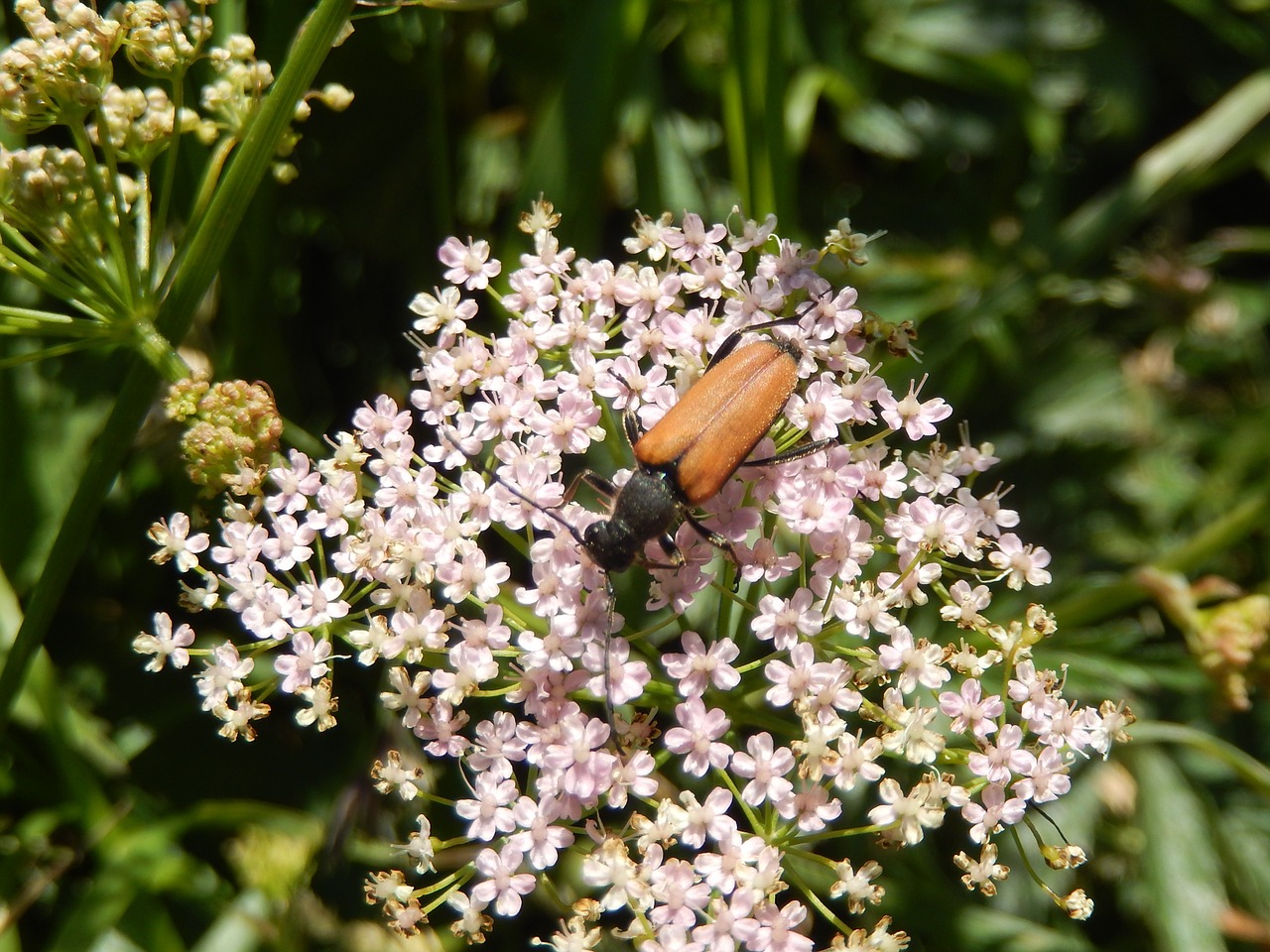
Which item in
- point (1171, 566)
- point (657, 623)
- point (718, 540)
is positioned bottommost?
point (657, 623)

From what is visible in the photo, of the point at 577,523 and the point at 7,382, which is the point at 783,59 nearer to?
the point at 577,523

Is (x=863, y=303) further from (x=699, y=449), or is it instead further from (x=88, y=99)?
(x=88, y=99)

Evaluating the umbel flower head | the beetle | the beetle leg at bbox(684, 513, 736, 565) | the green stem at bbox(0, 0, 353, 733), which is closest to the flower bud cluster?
the green stem at bbox(0, 0, 353, 733)

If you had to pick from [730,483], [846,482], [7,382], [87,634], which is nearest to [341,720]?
[87,634]

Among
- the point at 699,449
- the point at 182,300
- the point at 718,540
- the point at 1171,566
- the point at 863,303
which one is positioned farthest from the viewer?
Result: the point at 863,303

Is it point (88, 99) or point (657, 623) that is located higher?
point (88, 99)

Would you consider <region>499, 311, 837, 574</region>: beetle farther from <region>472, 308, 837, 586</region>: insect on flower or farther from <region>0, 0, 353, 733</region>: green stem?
<region>0, 0, 353, 733</region>: green stem

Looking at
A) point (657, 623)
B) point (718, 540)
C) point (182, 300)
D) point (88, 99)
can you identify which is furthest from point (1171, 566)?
point (88, 99)

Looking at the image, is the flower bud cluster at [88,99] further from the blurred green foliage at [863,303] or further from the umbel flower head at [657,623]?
the umbel flower head at [657,623]
